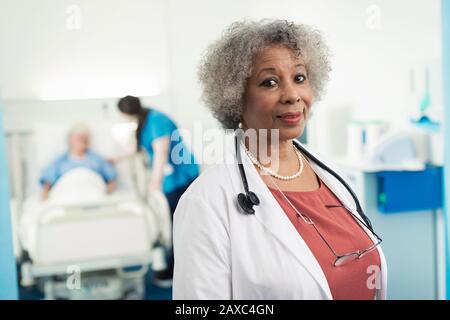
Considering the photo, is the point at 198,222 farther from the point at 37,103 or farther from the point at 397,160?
the point at 37,103

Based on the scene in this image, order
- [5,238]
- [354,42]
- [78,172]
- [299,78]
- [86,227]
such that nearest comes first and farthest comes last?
1. [299,78]
2. [5,238]
3. [354,42]
4. [86,227]
5. [78,172]

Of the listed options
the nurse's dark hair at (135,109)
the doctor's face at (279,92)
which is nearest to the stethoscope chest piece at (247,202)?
the doctor's face at (279,92)

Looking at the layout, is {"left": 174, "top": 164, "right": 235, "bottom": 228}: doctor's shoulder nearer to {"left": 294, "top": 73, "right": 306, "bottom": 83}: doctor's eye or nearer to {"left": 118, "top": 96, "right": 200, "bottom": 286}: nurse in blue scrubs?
{"left": 294, "top": 73, "right": 306, "bottom": 83}: doctor's eye

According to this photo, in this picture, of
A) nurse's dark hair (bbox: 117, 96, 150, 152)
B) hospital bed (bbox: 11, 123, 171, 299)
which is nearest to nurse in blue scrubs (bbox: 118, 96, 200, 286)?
nurse's dark hair (bbox: 117, 96, 150, 152)

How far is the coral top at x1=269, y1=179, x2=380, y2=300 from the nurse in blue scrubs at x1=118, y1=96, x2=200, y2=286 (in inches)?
54.2

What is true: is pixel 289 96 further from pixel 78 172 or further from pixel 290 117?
pixel 78 172

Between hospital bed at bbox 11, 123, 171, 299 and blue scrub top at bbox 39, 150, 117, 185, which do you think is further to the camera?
blue scrub top at bbox 39, 150, 117, 185

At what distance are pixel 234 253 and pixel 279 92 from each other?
286 mm

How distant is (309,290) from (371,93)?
1388 millimetres

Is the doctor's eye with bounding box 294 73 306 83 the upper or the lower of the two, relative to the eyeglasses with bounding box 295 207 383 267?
upper

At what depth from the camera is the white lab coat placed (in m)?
0.77

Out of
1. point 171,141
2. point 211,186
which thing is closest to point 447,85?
point 211,186

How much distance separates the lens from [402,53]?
72.7 inches

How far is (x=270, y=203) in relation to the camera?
0.82 m
